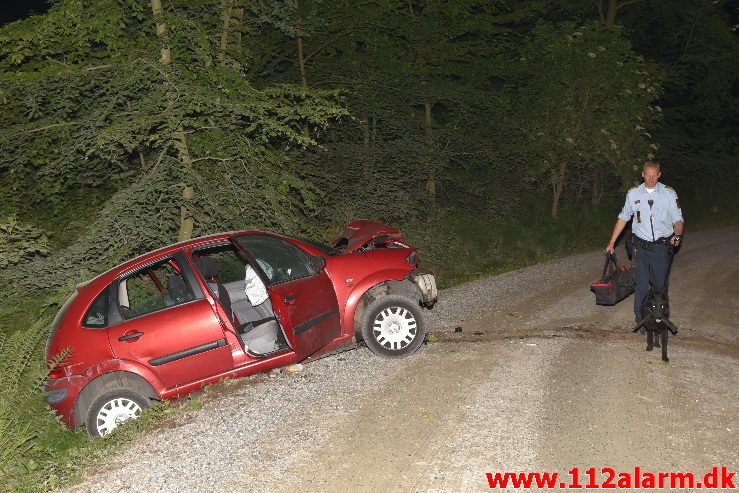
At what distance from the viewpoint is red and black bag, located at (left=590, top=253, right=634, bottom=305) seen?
25.3 feet

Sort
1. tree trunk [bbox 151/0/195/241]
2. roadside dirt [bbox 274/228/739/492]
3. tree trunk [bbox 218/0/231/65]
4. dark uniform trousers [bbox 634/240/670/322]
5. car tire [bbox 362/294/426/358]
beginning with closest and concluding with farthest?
roadside dirt [bbox 274/228/739/492]
dark uniform trousers [bbox 634/240/670/322]
car tire [bbox 362/294/426/358]
tree trunk [bbox 151/0/195/241]
tree trunk [bbox 218/0/231/65]

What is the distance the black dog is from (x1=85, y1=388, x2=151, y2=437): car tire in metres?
5.29

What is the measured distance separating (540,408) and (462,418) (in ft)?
2.45

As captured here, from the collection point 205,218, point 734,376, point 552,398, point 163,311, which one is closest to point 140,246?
point 205,218

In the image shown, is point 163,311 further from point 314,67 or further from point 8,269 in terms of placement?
point 314,67

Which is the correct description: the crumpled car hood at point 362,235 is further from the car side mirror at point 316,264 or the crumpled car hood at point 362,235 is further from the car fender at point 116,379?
the car fender at point 116,379

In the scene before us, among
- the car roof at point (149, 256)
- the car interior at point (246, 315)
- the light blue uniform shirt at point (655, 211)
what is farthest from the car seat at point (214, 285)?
the light blue uniform shirt at point (655, 211)

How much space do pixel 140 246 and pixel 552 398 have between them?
6.13m

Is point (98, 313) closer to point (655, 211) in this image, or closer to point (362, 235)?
point (362, 235)

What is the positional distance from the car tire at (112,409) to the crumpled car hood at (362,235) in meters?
2.96

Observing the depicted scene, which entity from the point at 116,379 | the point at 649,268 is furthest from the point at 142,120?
the point at 649,268

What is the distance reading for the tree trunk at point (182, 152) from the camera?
9.06m

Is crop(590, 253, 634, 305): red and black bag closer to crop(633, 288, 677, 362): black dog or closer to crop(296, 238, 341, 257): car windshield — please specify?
crop(633, 288, 677, 362): black dog

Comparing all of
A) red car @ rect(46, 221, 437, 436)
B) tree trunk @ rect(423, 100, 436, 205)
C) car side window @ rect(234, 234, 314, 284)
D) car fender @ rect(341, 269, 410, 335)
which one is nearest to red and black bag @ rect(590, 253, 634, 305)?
red car @ rect(46, 221, 437, 436)
